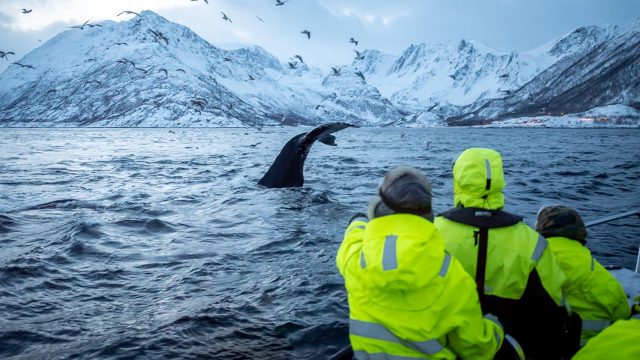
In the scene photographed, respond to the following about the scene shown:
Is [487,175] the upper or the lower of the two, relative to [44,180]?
upper

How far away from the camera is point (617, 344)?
3.03 metres

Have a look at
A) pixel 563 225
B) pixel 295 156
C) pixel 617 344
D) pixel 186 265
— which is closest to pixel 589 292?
pixel 563 225

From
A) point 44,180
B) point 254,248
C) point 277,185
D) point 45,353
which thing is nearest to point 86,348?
point 45,353

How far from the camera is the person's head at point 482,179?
385 centimetres

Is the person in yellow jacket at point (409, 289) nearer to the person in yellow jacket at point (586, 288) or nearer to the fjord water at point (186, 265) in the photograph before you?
the person in yellow jacket at point (586, 288)

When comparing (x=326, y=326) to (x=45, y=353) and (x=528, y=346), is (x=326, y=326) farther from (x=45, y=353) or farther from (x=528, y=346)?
(x=45, y=353)

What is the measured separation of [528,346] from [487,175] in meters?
1.64

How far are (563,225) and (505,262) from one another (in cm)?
113

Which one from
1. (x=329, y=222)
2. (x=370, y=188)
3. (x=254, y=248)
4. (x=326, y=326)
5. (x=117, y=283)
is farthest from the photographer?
(x=370, y=188)

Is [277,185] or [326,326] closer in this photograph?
[326,326]

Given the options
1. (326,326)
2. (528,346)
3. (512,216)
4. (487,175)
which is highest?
(487,175)

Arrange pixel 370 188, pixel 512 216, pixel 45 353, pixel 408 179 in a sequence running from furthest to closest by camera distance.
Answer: pixel 370 188 → pixel 45 353 → pixel 512 216 → pixel 408 179

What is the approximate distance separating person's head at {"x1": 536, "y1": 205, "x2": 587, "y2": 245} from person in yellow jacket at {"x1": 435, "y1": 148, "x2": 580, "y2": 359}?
0.72 m

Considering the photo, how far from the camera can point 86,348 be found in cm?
503
